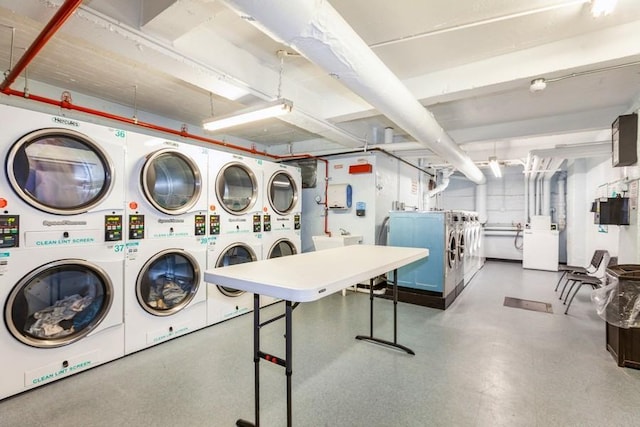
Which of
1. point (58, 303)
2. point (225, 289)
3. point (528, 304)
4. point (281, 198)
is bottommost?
point (528, 304)

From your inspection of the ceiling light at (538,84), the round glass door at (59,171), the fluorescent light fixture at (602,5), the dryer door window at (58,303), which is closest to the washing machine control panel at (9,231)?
the round glass door at (59,171)

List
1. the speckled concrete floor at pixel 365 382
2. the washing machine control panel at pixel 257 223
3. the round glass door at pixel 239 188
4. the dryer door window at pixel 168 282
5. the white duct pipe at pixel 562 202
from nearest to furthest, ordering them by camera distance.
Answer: the speckled concrete floor at pixel 365 382
the dryer door window at pixel 168 282
the round glass door at pixel 239 188
the washing machine control panel at pixel 257 223
the white duct pipe at pixel 562 202

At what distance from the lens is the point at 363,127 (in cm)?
505

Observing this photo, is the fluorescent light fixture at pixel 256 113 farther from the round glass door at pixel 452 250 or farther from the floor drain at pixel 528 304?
the floor drain at pixel 528 304

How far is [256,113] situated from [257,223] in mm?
1684

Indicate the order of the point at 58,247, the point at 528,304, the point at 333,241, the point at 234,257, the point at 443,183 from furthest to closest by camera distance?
the point at 443,183, the point at 333,241, the point at 528,304, the point at 234,257, the point at 58,247

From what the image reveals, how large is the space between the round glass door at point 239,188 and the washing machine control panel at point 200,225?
45cm

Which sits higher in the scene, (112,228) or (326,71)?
(326,71)

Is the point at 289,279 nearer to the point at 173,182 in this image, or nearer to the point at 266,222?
the point at 173,182

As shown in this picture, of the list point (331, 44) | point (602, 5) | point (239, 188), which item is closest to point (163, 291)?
Answer: point (239, 188)

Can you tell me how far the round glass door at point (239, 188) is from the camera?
397 centimetres

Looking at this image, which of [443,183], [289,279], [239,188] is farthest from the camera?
[443,183]

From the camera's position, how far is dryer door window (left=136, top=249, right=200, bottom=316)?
2.94 metres

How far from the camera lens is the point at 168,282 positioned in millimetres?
3344
